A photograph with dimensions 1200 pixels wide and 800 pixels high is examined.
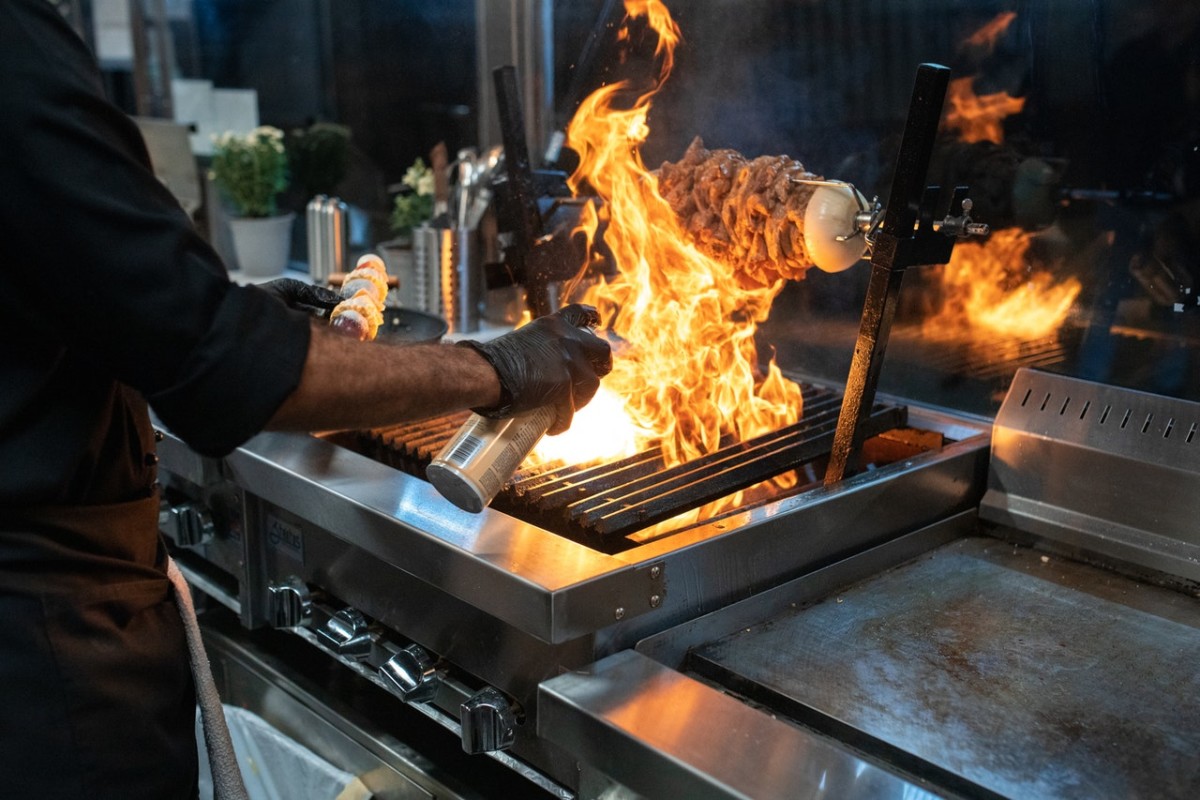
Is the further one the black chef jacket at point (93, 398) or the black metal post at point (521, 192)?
the black metal post at point (521, 192)

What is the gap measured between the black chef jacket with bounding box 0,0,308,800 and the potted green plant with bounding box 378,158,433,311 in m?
1.58

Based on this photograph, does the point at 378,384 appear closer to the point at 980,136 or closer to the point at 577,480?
the point at 577,480

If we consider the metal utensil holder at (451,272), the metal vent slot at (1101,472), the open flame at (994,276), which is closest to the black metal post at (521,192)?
the metal utensil holder at (451,272)

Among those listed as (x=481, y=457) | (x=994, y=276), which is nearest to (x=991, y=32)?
(x=994, y=276)

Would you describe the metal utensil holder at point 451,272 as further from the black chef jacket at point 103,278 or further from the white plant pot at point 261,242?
the black chef jacket at point 103,278

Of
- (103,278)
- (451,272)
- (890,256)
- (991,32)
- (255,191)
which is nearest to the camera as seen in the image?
(103,278)

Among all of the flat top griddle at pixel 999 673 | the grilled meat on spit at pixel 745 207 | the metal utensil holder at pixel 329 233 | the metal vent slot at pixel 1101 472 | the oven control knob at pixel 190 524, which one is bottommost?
the oven control knob at pixel 190 524

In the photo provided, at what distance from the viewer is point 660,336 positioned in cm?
195

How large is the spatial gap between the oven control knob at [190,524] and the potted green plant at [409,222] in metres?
1.06

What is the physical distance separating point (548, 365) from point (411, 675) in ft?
1.55

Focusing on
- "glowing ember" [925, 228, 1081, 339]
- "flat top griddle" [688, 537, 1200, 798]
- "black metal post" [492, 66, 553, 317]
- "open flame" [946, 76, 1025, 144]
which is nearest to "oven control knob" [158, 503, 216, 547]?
"black metal post" [492, 66, 553, 317]

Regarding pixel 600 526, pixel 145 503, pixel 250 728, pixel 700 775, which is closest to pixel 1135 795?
pixel 700 775

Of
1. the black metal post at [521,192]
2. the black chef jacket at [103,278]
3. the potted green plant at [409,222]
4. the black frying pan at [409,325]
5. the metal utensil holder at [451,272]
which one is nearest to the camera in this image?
the black chef jacket at [103,278]

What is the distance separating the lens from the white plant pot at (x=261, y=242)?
3197mm
